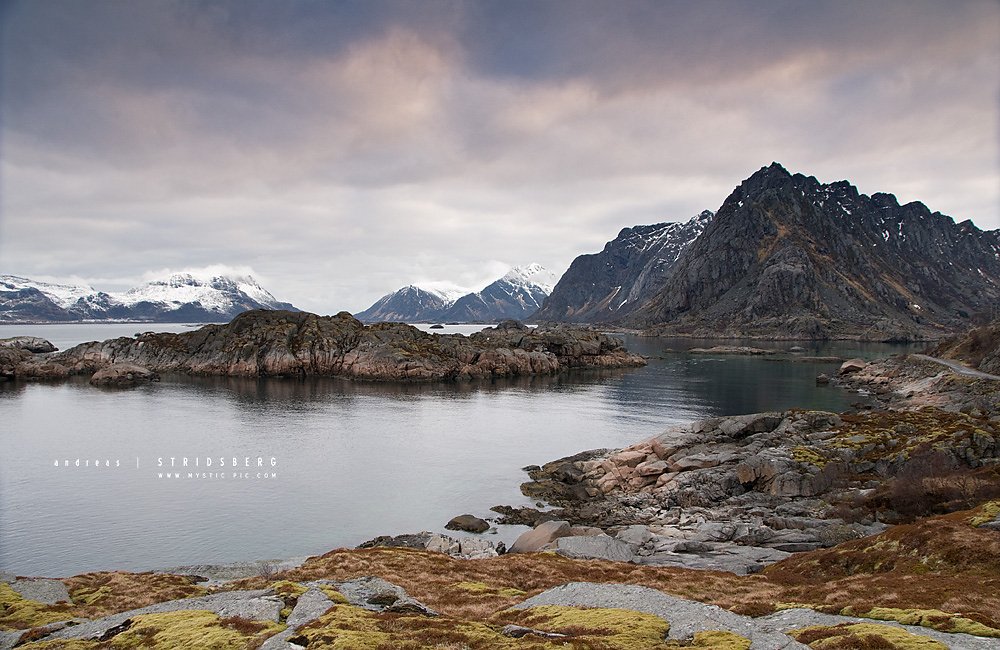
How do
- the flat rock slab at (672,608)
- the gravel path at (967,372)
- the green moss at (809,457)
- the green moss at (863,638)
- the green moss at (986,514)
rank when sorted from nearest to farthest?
1. the green moss at (863,638)
2. the flat rock slab at (672,608)
3. the green moss at (986,514)
4. the green moss at (809,457)
5. the gravel path at (967,372)

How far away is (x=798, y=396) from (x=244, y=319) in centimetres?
15489

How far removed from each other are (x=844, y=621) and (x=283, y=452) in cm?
7011

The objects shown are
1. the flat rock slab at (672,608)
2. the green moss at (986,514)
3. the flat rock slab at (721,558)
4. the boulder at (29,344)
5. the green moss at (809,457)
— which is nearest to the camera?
the flat rock slab at (672,608)

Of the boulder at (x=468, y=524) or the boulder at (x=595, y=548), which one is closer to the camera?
the boulder at (x=595, y=548)

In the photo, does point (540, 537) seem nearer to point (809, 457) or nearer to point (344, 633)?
point (344, 633)

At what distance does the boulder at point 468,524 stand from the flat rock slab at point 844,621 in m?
31.7

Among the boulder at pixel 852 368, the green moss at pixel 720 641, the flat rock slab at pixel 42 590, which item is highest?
the boulder at pixel 852 368

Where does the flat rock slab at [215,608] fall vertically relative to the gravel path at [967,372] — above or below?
below

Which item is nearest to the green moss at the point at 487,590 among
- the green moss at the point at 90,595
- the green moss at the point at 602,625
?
the green moss at the point at 602,625

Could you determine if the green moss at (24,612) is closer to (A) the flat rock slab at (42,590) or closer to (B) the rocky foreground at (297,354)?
(A) the flat rock slab at (42,590)

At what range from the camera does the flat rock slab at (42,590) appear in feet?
88.7

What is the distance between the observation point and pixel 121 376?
144125 millimetres

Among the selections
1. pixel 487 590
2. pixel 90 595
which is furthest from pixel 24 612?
pixel 487 590

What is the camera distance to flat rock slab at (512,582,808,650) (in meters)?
19.6
